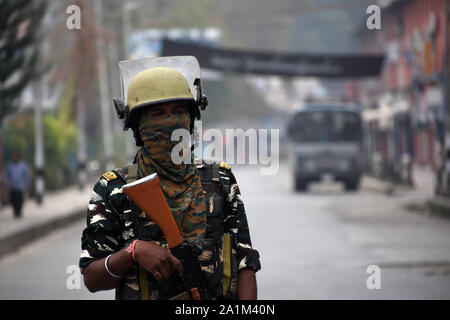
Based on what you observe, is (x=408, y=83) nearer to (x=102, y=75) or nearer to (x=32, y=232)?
(x=102, y=75)

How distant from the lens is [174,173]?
10.3 ft

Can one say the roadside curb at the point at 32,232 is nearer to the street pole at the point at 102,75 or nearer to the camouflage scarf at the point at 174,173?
the camouflage scarf at the point at 174,173

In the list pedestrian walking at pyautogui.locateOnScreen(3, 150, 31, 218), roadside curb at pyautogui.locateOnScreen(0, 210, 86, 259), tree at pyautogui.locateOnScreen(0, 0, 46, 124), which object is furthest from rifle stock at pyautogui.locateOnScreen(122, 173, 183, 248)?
pedestrian walking at pyautogui.locateOnScreen(3, 150, 31, 218)

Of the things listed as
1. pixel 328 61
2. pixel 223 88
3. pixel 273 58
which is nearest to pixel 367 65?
pixel 328 61

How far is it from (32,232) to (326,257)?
6.26m

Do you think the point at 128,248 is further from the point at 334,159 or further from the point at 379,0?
the point at 379,0

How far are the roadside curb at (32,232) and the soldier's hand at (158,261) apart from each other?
1134 cm

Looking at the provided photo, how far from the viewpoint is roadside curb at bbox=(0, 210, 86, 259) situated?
14.7m

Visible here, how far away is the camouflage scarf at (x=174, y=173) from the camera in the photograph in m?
3.12

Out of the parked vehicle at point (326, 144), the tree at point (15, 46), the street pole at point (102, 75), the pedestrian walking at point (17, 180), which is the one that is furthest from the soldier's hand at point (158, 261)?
the street pole at point (102, 75)

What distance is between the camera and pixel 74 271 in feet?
37.6

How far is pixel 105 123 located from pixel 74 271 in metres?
27.8

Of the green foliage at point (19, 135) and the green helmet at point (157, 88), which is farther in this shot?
the green foliage at point (19, 135)

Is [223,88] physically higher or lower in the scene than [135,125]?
higher
